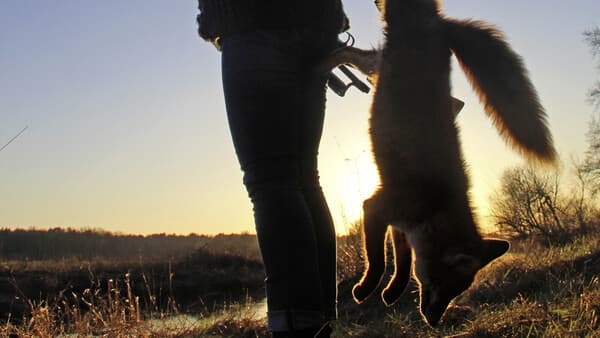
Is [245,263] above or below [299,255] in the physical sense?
below

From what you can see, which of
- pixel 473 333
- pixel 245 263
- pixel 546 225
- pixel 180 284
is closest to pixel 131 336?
pixel 473 333

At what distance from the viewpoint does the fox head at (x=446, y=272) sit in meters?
2.22

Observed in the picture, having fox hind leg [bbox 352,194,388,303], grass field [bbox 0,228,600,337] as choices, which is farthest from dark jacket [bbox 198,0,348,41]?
grass field [bbox 0,228,600,337]

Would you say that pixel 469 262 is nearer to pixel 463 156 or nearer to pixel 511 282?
pixel 463 156

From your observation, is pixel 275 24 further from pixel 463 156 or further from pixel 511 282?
pixel 511 282

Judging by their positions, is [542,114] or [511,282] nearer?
[542,114]

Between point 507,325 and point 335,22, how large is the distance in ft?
5.85

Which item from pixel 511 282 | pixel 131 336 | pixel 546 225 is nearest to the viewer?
pixel 131 336

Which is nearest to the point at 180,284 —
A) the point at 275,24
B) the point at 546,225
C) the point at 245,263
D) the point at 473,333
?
the point at 245,263

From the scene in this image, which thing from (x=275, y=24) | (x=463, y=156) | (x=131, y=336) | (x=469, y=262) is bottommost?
(x=131, y=336)

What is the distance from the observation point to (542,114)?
1964 millimetres

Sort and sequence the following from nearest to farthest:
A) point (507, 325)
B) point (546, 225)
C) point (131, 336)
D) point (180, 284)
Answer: point (507, 325), point (131, 336), point (546, 225), point (180, 284)

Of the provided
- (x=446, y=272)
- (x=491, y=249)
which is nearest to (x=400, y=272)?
(x=446, y=272)

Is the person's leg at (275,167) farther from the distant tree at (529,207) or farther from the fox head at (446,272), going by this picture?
→ the distant tree at (529,207)
